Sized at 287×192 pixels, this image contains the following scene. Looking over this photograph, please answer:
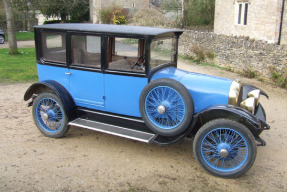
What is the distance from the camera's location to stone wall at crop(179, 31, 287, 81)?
380 inches

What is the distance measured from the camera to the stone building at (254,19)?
14.7m

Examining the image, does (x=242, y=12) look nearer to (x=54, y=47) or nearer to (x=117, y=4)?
(x=54, y=47)

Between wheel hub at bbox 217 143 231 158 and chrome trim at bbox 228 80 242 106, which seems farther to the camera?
chrome trim at bbox 228 80 242 106

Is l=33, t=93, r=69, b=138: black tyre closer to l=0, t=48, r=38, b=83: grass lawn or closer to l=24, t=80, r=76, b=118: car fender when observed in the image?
l=24, t=80, r=76, b=118: car fender

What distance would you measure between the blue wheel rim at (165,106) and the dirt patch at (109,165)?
2.22 feet

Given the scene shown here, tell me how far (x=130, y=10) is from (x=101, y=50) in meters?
29.0

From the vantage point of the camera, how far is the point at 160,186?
12.5ft

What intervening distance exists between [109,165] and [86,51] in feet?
6.91

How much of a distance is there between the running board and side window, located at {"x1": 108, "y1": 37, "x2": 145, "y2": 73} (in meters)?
0.99

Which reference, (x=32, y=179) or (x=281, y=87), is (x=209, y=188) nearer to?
(x=32, y=179)

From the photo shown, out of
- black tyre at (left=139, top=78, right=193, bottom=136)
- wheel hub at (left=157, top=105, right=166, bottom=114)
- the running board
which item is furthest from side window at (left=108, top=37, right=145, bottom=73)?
the running board

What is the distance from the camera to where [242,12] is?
60.0 ft

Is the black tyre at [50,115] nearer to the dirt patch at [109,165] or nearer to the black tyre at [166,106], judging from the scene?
the dirt patch at [109,165]

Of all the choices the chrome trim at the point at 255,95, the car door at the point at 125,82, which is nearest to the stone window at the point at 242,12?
the chrome trim at the point at 255,95
